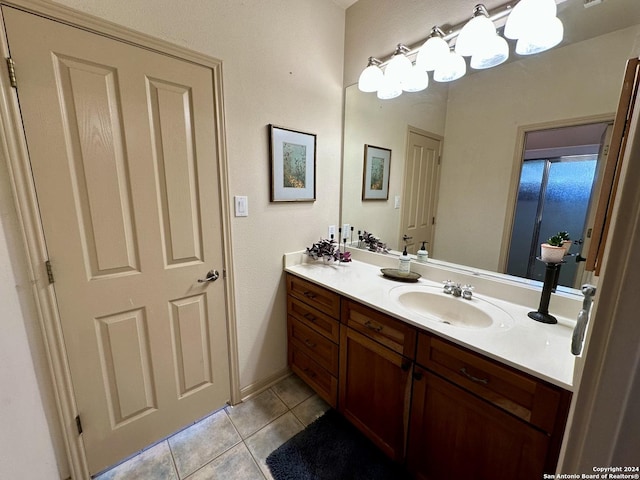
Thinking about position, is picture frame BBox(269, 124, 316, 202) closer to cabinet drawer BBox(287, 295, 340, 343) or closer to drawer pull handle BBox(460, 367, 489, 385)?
cabinet drawer BBox(287, 295, 340, 343)

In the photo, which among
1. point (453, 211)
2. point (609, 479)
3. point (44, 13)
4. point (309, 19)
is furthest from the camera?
point (309, 19)

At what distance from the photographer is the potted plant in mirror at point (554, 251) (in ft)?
3.36

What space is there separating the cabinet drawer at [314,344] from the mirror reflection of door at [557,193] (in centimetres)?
104

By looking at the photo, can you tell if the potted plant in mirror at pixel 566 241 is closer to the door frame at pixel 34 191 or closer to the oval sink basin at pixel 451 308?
the oval sink basin at pixel 451 308

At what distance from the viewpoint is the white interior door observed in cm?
157

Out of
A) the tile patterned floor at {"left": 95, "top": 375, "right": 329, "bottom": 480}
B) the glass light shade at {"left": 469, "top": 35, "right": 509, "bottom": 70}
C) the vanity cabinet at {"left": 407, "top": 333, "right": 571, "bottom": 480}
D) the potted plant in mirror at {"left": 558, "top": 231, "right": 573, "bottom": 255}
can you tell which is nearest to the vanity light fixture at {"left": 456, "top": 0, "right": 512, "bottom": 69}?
the glass light shade at {"left": 469, "top": 35, "right": 509, "bottom": 70}

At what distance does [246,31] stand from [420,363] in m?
1.87

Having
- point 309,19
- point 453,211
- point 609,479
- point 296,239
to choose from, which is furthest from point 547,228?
point 309,19

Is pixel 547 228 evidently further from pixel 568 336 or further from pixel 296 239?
pixel 296 239

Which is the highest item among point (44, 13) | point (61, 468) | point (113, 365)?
point (44, 13)

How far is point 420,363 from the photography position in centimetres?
107

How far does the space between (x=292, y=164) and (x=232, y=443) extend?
1660mm

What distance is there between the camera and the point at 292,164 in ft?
5.57

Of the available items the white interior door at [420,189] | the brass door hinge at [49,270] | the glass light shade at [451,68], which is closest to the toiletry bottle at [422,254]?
the white interior door at [420,189]
